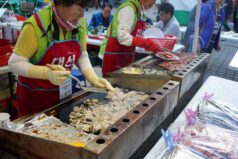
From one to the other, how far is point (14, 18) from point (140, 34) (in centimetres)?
267

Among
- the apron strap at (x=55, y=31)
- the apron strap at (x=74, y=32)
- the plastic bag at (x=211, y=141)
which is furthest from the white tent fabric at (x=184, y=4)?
the plastic bag at (x=211, y=141)

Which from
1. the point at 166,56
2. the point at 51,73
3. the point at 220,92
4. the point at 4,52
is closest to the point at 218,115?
the point at 220,92

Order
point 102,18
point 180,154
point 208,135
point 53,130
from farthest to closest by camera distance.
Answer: point 102,18 → point 53,130 → point 208,135 → point 180,154

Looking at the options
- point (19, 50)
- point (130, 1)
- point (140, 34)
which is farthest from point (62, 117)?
Answer: point (140, 34)

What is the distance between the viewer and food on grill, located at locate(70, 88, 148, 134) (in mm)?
1109

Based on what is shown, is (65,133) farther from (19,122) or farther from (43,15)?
(43,15)

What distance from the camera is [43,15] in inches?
51.1

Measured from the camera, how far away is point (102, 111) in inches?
49.2

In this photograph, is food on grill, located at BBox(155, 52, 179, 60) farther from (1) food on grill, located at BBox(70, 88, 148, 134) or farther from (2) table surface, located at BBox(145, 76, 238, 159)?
(1) food on grill, located at BBox(70, 88, 148, 134)

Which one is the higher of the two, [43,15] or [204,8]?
[204,8]

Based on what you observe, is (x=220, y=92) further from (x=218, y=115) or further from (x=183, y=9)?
(x=183, y=9)

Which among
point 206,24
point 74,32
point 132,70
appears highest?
point 206,24

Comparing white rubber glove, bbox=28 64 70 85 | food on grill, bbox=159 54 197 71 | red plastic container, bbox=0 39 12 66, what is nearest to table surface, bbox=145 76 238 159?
food on grill, bbox=159 54 197 71

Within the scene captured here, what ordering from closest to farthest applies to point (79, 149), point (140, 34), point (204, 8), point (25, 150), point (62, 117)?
point (79, 149), point (25, 150), point (62, 117), point (140, 34), point (204, 8)
